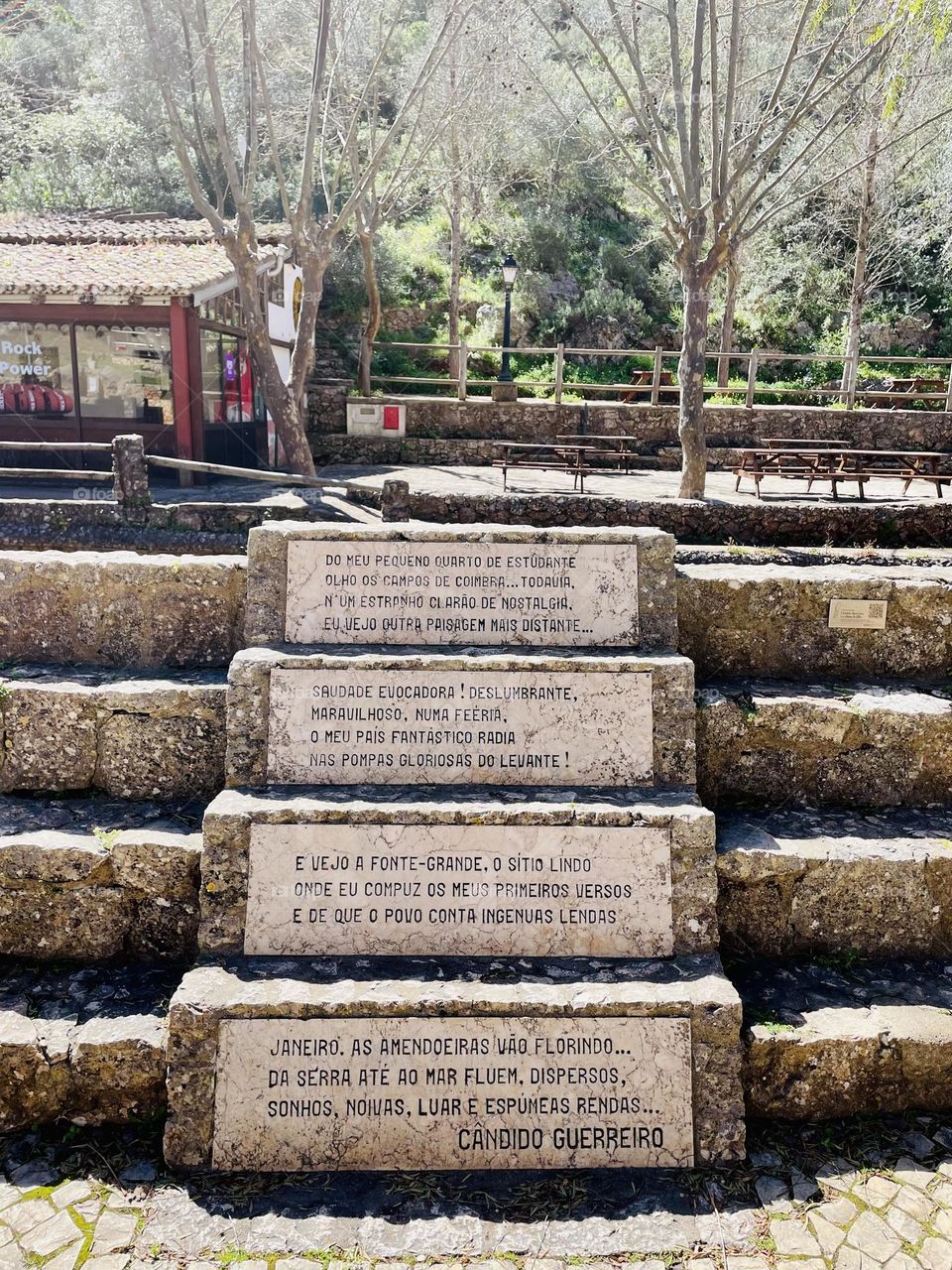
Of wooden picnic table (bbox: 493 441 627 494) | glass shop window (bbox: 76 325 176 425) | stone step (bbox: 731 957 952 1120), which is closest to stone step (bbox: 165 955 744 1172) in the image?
stone step (bbox: 731 957 952 1120)

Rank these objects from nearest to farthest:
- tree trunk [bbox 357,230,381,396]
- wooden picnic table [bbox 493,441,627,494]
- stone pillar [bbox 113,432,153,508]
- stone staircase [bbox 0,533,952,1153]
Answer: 1. stone staircase [bbox 0,533,952,1153]
2. stone pillar [bbox 113,432,153,508]
3. wooden picnic table [bbox 493,441,627,494]
4. tree trunk [bbox 357,230,381,396]

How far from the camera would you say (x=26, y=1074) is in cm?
368

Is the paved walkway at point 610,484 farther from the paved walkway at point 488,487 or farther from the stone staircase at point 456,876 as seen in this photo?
the stone staircase at point 456,876

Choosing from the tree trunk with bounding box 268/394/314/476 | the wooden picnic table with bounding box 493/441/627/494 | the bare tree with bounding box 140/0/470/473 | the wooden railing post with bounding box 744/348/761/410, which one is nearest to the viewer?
the bare tree with bounding box 140/0/470/473

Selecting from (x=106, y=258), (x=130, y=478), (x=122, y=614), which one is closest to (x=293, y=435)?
(x=106, y=258)

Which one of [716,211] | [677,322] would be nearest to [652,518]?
[716,211]

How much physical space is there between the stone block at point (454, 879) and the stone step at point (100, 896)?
0.33m

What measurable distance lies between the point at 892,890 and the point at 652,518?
11.8 feet

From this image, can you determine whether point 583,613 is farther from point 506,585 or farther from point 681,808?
point 681,808

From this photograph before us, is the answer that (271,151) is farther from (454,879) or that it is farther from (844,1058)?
(844,1058)

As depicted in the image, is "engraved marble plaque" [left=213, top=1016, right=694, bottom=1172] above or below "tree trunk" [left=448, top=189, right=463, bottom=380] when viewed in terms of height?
below

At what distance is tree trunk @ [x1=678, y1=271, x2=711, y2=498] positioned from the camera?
10.2 metres

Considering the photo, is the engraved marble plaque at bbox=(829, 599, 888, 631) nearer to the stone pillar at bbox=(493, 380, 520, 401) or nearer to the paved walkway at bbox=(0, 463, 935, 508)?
the paved walkway at bbox=(0, 463, 935, 508)

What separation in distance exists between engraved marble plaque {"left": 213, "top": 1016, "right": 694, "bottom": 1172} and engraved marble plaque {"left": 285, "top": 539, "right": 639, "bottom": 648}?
187 cm
